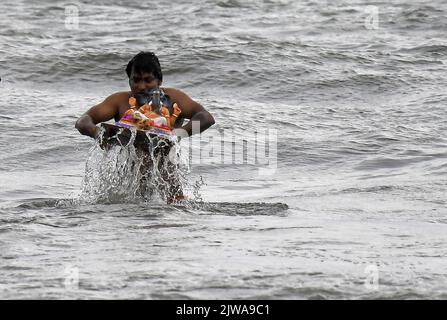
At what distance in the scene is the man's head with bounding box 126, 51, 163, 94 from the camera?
29.9 ft

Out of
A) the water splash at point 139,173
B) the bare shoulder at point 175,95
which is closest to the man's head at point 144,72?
the bare shoulder at point 175,95

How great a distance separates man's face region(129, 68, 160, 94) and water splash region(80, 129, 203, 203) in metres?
0.50

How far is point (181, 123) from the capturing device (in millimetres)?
9406

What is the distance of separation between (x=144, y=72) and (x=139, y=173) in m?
0.83

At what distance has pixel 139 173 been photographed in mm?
9234

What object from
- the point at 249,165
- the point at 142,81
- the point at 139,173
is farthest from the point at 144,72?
the point at 249,165

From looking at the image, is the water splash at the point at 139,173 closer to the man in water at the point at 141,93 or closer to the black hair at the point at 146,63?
the man in water at the point at 141,93

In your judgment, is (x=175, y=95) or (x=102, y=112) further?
(x=175, y=95)

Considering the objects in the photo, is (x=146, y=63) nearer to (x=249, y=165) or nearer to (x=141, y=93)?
(x=141, y=93)

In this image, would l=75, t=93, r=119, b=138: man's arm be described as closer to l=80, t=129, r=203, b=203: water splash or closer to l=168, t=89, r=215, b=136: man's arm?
l=80, t=129, r=203, b=203: water splash

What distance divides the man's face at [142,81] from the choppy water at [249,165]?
0.97 metres

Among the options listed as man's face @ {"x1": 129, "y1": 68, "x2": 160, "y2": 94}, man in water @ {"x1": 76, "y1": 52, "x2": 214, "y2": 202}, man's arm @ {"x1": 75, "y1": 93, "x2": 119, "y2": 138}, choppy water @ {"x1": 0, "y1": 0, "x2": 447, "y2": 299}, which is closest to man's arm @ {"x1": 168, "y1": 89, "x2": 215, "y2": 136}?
man in water @ {"x1": 76, "y1": 52, "x2": 214, "y2": 202}

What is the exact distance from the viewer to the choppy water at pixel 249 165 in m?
6.63

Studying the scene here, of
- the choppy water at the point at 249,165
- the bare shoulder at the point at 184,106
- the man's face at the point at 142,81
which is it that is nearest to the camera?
the choppy water at the point at 249,165
